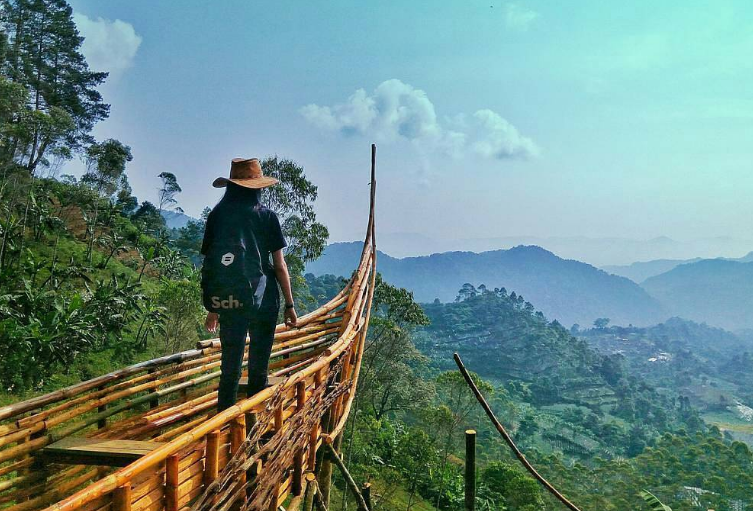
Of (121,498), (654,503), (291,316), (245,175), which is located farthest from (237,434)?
(654,503)

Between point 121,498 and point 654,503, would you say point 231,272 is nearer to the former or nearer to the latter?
point 121,498

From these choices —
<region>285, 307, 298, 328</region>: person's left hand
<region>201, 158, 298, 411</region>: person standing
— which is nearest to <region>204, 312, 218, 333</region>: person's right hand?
<region>201, 158, 298, 411</region>: person standing

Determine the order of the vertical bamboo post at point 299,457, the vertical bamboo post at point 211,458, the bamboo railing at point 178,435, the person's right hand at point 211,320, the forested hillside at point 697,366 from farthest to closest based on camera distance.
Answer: the forested hillside at point 697,366
the vertical bamboo post at point 299,457
the person's right hand at point 211,320
the vertical bamboo post at point 211,458
the bamboo railing at point 178,435

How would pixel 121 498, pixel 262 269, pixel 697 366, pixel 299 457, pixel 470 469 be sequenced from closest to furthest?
pixel 121 498 < pixel 262 269 < pixel 299 457 < pixel 470 469 < pixel 697 366

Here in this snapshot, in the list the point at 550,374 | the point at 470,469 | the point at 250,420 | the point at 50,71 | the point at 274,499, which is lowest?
the point at 550,374

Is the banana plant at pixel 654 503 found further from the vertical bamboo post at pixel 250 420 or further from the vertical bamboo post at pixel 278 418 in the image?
the vertical bamboo post at pixel 250 420

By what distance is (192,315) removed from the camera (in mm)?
11305

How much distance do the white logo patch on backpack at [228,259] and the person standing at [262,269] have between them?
77 mm

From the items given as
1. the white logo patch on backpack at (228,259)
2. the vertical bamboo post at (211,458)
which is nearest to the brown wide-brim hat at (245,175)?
the white logo patch on backpack at (228,259)

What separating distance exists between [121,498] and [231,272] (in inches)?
45.6

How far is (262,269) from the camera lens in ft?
8.75

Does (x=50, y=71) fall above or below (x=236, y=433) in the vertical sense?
above

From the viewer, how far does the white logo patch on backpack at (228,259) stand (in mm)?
2516

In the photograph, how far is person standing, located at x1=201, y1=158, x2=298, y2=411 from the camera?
2531mm
